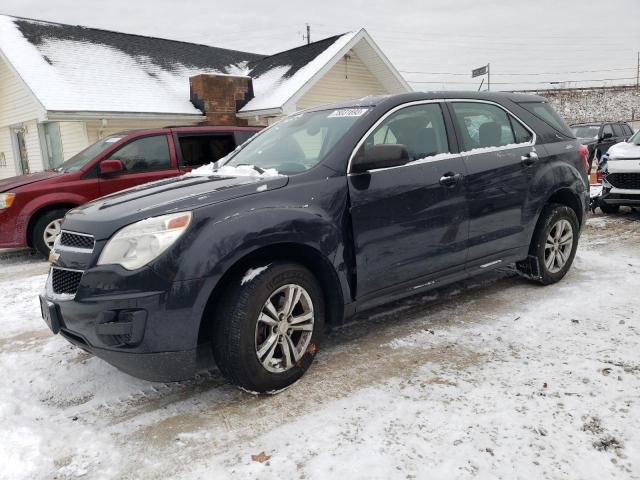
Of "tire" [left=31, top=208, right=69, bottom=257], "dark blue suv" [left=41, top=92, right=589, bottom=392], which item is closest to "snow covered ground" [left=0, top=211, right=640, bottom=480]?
"dark blue suv" [left=41, top=92, right=589, bottom=392]

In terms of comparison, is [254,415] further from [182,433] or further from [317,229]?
[317,229]

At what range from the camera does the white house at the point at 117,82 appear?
43.9 ft

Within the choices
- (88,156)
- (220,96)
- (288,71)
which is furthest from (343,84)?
(88,156)

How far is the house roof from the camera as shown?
1328 centimetres

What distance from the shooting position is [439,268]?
3863 mm

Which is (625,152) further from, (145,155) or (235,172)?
(145,155)

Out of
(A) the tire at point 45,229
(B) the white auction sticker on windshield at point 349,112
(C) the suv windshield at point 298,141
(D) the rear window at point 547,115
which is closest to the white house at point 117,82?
(A) the tire at point 45,229

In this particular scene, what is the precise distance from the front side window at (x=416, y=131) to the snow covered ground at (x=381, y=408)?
1380 millimetres

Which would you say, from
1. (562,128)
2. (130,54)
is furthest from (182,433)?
(130,54)

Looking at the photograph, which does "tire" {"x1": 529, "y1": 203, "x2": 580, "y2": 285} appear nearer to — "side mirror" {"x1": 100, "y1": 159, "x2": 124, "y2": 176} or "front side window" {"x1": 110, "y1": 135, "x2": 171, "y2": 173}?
"front side window" {"x1": 110, "y1": 135, "x2": 171, "y2": 173}

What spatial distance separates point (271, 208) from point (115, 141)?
546 cm

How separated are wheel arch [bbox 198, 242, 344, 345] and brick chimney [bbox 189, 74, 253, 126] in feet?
42.8

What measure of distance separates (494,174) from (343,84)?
45.6 ft

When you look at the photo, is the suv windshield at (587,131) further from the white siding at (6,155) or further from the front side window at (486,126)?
the white siding at (6,155)
